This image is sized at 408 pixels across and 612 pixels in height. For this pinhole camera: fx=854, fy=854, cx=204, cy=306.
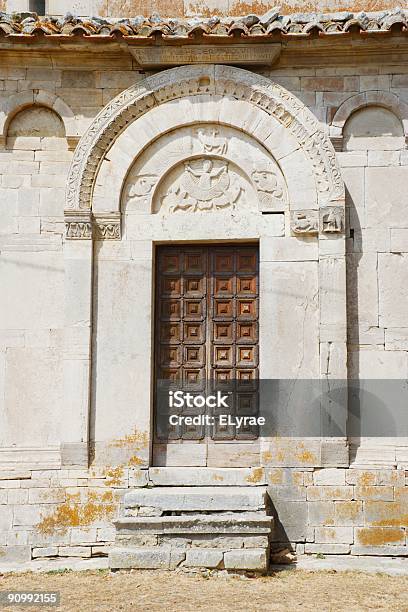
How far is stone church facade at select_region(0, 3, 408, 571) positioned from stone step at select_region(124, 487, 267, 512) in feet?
0.16

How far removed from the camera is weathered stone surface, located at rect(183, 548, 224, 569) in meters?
Answer: 7.58

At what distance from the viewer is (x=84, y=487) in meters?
8.66

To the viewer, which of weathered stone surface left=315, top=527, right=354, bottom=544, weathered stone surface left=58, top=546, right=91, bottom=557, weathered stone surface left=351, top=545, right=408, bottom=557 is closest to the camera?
weathered stone surface left=351, top=545, right=408, bottom=557

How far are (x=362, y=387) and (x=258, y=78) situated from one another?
11.2 feet

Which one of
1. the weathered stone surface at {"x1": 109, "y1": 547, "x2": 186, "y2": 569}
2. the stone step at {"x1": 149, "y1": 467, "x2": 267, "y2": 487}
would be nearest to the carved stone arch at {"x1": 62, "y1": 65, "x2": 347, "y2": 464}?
the stone step at {"x1": 149, "y1": 467, "x2": 267, "y2": 487}

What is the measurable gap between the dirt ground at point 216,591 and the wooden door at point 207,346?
1584 mm

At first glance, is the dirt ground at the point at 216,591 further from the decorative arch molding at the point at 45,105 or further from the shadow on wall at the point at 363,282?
the decorative arch molding at the point at 45,105

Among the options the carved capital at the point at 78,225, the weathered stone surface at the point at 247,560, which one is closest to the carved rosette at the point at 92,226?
the carved capital at the point at 78,225

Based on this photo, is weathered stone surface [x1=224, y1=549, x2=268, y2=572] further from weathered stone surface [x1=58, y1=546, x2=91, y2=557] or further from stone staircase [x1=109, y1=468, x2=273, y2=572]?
weathered stone surface [x1=58, y1=546, x2=91, y2=557]

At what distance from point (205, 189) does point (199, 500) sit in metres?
3.25

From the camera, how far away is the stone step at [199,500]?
26.4 feet

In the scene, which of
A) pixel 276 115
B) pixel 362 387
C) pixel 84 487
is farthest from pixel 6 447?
pixel 276 115

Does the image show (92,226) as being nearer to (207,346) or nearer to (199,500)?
(207,346)

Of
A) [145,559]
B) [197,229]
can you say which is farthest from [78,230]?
[145,559]
